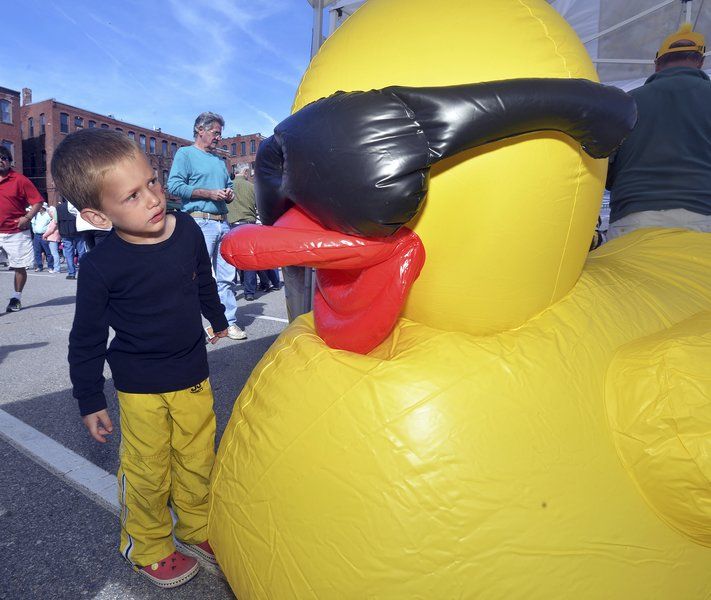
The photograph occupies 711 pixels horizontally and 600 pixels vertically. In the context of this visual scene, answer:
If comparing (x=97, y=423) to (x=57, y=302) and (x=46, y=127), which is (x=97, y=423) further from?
(x=46, y=127)

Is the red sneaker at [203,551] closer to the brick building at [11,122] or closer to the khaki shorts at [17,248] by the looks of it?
the khaki shorts at [17,248]

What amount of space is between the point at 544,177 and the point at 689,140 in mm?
1464

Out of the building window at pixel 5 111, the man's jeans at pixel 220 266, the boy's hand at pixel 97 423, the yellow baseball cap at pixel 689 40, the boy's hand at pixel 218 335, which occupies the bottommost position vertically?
the building window at pixel 5 111

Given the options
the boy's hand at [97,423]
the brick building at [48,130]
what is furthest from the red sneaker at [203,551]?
the brick building at [48,130]

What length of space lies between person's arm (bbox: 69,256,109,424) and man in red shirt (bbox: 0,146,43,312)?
204 inches

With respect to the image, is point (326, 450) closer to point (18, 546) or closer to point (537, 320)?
point (537, 320)

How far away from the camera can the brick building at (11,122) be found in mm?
37719

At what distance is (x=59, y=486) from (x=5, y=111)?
1841 inches

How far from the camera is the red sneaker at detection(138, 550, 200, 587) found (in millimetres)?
1697

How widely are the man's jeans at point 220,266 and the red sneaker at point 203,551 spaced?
3.00m

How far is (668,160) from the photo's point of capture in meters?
2.05

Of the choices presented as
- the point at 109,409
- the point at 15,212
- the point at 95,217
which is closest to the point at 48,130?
the point at 15,212

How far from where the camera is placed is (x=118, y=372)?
65.9 inches

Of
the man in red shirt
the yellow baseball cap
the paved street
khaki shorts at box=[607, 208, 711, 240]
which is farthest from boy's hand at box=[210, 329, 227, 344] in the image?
the man in red shirt
